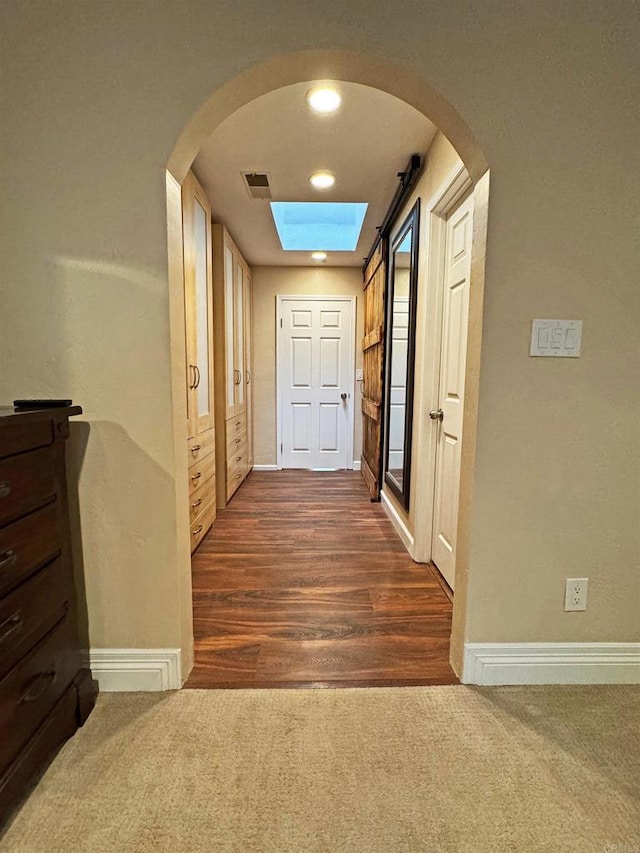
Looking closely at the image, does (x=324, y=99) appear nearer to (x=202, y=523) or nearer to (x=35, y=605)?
(x=35, y=605)

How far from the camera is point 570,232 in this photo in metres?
1.21

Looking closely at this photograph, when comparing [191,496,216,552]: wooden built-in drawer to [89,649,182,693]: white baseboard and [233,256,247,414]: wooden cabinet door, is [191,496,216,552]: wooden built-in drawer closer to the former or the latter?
[89,649,182,693]: white baseboard

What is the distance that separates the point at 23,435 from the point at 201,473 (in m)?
1.61

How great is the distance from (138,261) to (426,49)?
3.50 ft

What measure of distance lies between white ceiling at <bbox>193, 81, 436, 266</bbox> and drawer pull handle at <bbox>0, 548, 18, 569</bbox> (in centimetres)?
199

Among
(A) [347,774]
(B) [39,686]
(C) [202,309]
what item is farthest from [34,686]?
(C) [202,309]

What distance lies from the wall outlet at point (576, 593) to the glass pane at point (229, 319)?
2.64 metres

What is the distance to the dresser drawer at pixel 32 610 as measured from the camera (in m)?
0.91

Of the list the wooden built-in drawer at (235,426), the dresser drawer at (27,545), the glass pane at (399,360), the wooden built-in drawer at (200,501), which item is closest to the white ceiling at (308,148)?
the glass pane at (399,360)

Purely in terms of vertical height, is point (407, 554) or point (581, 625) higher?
point (581, 625)

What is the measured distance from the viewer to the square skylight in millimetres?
3582

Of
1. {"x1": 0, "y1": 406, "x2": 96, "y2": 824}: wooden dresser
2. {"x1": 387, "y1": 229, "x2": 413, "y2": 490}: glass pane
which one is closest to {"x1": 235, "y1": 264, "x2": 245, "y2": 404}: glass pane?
{"x1": 387, "y1": 229, "x2": 413, "y2": 490}: glass pane

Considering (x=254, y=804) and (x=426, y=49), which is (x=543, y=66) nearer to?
(x=426, y=49)

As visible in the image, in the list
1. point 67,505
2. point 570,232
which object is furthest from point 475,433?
point 67,505
